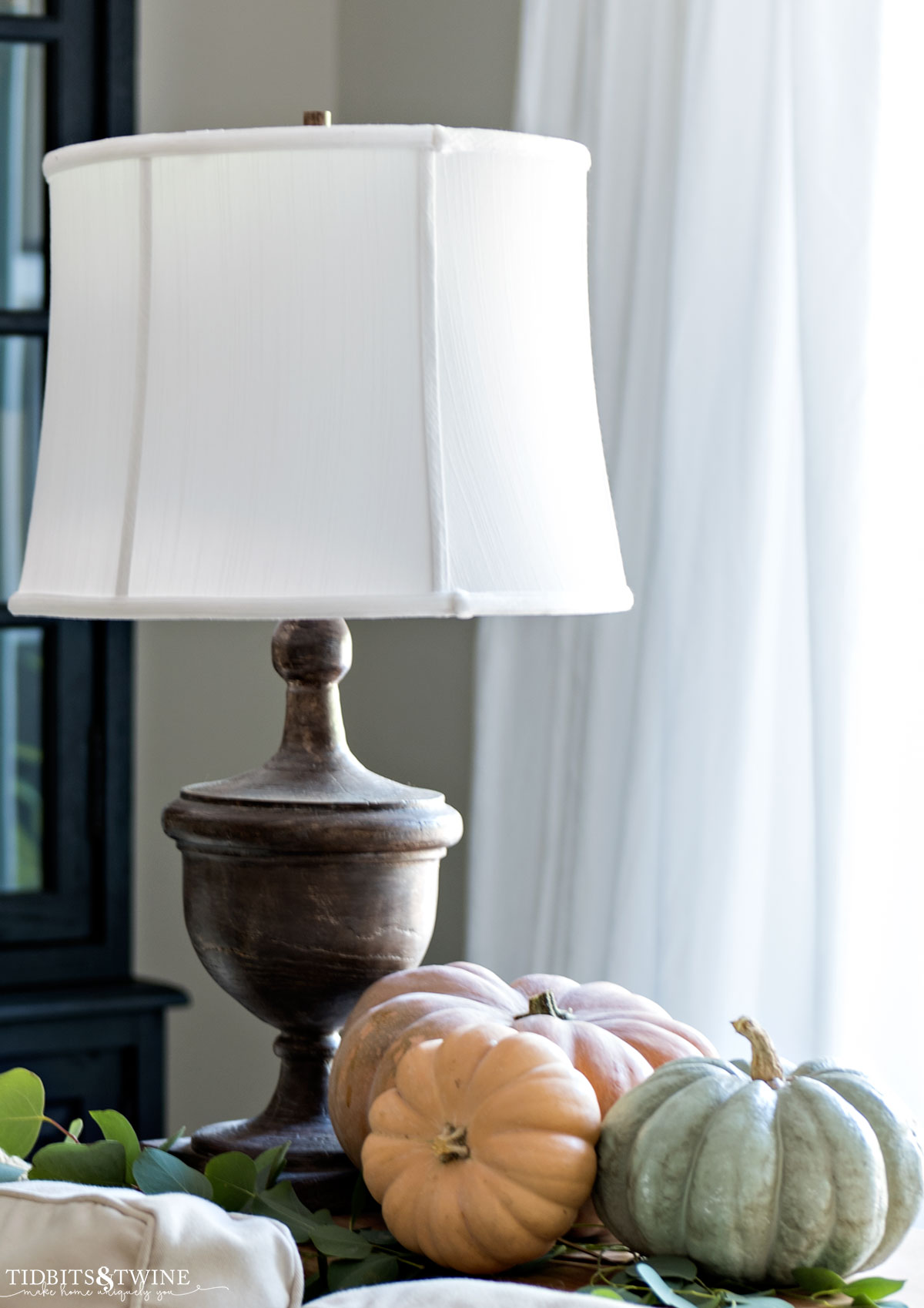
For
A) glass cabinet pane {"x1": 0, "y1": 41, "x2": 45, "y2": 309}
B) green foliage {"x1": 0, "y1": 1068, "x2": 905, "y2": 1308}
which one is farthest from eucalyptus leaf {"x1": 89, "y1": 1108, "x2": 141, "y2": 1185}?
glass cabinet pane {"x1": 0, "y1": 41, "x2": 45, "y2": 309}

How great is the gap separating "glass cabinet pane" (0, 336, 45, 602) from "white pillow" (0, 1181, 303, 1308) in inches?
72.0

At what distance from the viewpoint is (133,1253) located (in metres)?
Answer: 0.58

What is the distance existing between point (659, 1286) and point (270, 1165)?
0.90 ft

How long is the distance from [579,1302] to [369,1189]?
331 millimetres

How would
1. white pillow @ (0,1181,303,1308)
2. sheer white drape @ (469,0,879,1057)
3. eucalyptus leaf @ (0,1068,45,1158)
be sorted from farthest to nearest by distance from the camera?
sheer white drape @ (469,0,879,1057), eucalyptus leaf @ (0,1068,45,1158), white pillow @ (0,1181,303,1308)

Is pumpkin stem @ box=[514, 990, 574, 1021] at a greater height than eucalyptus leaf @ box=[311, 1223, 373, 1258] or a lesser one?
greater

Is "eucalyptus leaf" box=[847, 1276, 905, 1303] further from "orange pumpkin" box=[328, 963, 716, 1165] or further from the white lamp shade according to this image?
the white lamp shade

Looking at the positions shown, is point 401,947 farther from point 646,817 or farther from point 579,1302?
point 646,817

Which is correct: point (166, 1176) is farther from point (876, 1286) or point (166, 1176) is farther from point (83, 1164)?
point (876, 1286)

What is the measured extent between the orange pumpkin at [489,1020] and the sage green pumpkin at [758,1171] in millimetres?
57

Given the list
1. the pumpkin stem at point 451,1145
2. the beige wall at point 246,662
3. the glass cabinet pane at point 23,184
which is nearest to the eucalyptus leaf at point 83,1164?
the pumpkin stem at point 451,1145

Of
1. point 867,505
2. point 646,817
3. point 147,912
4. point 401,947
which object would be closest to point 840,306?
point 867,505

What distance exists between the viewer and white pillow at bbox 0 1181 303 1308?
561mm

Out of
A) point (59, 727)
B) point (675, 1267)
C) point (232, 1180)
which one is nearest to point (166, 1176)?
point (232, 1180)
